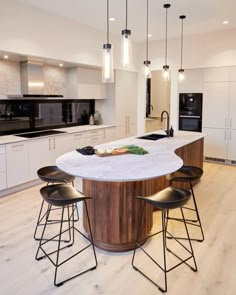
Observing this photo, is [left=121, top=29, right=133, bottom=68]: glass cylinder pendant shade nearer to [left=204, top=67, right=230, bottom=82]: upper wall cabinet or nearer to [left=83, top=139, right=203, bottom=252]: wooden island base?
[left=83, top=139, right=203, bottom=252]: wooden island base

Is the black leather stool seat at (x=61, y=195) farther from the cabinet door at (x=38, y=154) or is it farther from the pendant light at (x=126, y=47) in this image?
the cabinet door at (x=38, y=154)

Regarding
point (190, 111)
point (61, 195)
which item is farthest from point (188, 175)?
point (190, 111)

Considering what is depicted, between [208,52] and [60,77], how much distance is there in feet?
10.9

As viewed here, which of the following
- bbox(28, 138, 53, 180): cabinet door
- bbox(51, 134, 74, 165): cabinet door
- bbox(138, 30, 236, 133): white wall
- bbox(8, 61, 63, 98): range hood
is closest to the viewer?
bbox(28, 138, 53, 180): cabinet door

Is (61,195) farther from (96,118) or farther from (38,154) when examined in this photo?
(96,118)

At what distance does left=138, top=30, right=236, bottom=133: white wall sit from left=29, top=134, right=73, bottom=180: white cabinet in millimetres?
2973

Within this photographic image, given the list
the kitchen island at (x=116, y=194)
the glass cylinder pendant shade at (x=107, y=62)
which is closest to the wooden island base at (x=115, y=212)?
the kitchen island at (x=116, y=194)

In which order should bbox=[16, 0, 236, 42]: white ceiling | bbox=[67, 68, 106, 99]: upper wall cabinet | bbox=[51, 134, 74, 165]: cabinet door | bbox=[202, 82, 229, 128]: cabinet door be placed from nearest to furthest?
bbox=[16, 0, 236, 42]: white ceiling → bbox=[51, 134, 74, 165]: cabinet door → bbox=[67, 68, 106, 99]: upper wall cabinet → bbox=[202, 82, 229, 128]: cabinet door

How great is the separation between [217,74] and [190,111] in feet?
3.33

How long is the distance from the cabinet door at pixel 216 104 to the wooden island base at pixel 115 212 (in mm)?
4022

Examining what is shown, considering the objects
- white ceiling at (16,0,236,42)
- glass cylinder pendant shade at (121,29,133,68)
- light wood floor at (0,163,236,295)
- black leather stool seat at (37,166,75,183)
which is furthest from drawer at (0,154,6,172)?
glass cylinder pendant shade at (121,29,133,68)

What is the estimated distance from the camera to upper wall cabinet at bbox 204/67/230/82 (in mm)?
5973

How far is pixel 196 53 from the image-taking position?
20.6 ft

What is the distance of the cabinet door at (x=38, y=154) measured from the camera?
15.1 feet
